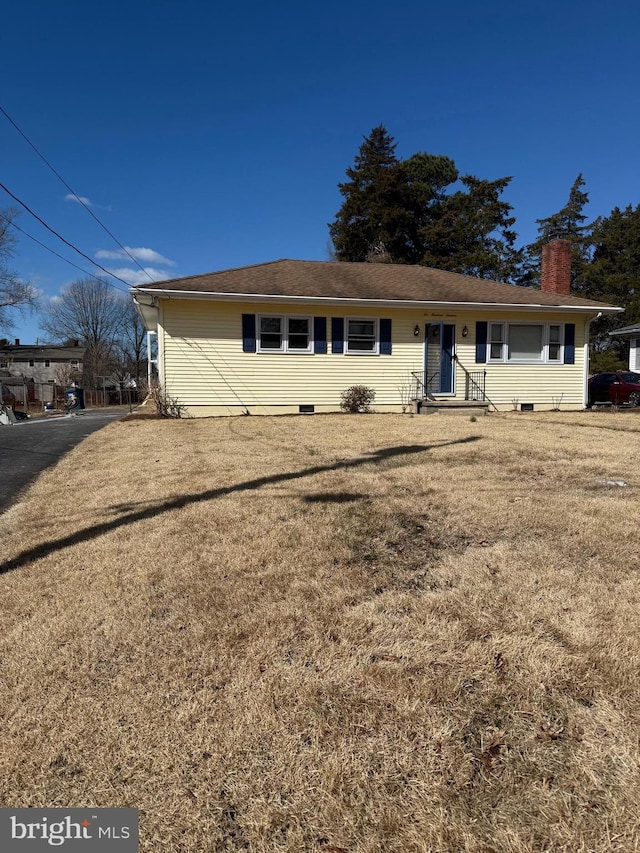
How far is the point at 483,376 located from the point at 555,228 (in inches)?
1658

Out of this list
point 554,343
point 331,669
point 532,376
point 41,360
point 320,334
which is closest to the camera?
point 331,669

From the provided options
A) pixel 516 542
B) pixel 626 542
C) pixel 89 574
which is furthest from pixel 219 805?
pixel 626 542

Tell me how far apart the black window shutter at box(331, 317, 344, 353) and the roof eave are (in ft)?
1.91

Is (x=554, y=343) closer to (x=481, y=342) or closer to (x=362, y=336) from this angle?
(x=481, y=342)

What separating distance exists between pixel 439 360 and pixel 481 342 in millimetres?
1347

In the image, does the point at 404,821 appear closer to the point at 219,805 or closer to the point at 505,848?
the point at 505,848

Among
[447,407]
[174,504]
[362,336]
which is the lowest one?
[174,504]

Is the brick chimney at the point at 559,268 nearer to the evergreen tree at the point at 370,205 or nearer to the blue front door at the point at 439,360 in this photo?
the blue front door at the point at 439,360

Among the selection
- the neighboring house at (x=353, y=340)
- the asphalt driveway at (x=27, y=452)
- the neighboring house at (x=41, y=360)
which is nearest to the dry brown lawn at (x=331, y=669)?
the asphalt driveway at (x=27, y=452)

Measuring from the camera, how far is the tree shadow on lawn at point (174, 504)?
11.4ft

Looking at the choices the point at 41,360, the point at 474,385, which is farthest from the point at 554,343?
the point at 41,360

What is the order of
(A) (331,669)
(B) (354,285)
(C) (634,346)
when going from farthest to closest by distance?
(C) (634,346)
(B) (354,285)
(A) (331,669)

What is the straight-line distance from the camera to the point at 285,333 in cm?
1353

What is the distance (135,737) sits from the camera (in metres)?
1.74
